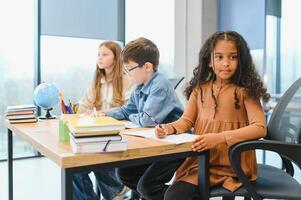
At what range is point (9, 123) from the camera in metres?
1.84

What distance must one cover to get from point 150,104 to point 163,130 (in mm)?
241

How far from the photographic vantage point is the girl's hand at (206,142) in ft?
3.95

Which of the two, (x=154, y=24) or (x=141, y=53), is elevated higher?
(x=154, y=24)

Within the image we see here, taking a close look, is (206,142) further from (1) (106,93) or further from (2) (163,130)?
(1) (106,93)

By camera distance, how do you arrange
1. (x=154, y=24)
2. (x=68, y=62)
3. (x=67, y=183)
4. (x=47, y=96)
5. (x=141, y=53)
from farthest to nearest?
(x=154, y=24) → (x=68, y=62) → (x=47, y=96) → (x=141, y=53) → (x=67, y=183)

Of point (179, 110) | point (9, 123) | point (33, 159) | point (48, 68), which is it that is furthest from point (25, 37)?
point (179, 110)

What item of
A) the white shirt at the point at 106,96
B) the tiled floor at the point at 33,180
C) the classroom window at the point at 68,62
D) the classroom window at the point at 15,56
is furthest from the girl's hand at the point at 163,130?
the classroom window at the point at 15,56

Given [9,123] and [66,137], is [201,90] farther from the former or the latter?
[9,123]

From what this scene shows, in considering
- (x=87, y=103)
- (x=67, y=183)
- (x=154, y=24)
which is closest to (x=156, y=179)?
(x=67, y=183)

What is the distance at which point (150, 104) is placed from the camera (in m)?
1.53

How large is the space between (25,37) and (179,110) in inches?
104

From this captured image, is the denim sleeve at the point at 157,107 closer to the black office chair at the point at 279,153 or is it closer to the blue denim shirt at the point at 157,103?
the blue denim shirt at the point at 157,103

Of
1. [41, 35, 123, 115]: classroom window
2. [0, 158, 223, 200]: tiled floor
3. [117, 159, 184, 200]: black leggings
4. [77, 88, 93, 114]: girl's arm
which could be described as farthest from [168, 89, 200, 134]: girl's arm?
[41, 35, 123, 115]: classroom window

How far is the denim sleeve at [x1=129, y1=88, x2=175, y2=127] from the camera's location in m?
1.53
